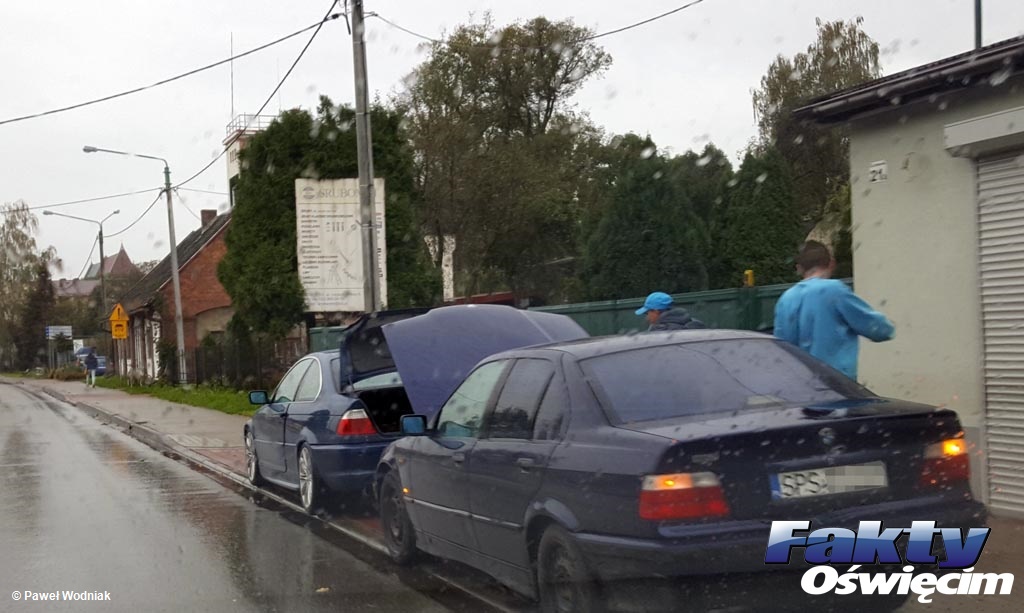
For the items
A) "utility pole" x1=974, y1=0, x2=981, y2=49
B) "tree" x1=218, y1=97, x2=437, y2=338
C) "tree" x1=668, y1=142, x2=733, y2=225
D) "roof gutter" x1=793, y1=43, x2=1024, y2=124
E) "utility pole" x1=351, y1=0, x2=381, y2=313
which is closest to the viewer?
"roof gutter" x1=793, y1=43, x2=1024, y2=124

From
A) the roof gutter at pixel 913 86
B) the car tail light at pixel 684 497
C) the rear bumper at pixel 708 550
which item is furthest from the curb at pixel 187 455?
the roof gutter at pixel 913 86

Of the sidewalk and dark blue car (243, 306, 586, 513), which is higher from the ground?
dark blue car (243, 306, 586, 513)

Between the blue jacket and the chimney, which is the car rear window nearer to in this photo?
the blue jacket

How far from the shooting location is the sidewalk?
1548 cm

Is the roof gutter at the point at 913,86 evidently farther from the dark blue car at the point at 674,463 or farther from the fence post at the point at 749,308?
the dark blue car at the point at 674,463

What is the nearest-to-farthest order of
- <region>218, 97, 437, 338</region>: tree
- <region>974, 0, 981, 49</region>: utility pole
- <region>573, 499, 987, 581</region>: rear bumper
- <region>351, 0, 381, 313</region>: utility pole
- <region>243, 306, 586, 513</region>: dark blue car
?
<region>573, 499, 987, 581</region>: rear bumper, <region>243, 306, 586, 513</region>: dark blue car, <region>351, 0, 381, 313</region>: utility pole, <region>974, 0, 981, 49</region>: utility pole, <region>218, 97, 437, 338</region>: tree

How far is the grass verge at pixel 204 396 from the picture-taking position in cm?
2378

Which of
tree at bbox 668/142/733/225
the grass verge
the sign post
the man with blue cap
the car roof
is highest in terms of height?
tree at bbox 668/142/733/225

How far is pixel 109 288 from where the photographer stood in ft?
283

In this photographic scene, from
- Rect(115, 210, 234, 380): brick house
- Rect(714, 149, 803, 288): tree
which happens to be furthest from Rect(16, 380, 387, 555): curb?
Rect(714, 149, 803, 288): tree

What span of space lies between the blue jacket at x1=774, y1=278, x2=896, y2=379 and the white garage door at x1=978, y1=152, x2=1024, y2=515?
65.7 inches

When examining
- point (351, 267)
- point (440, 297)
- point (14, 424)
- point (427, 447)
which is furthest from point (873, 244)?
point (14, 424)

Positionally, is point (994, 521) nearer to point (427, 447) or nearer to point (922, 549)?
point (922, 549)

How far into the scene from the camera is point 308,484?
9680 mm
